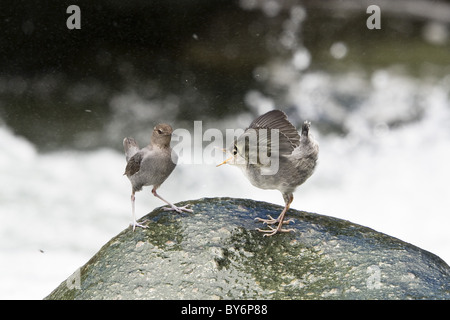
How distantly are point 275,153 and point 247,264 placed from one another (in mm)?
772

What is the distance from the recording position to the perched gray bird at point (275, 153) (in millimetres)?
3645

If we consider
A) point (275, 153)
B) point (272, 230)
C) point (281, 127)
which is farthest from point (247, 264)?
point (281, 127)

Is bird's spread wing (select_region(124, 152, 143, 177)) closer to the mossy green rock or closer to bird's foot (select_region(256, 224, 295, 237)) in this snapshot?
the mossy green rock

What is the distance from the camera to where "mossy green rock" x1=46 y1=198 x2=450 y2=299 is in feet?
10.9

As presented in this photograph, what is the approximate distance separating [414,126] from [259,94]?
2463mm

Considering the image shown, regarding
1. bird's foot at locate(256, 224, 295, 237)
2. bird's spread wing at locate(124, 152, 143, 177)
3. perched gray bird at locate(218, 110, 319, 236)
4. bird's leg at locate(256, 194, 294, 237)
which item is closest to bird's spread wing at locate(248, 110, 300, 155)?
perched gray bird at locate(218, 110, 319, 236)

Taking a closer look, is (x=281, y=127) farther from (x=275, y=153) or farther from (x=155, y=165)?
(x=155, y=165)

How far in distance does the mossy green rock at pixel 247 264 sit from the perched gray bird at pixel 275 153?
281 mm

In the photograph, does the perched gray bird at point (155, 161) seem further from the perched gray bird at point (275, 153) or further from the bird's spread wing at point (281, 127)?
the bird's spread wing at point (281, 127)

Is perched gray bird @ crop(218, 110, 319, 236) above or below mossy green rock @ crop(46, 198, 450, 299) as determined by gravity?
above

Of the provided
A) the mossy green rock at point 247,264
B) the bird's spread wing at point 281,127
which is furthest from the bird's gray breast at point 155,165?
the bird's spread wing at point 281,127

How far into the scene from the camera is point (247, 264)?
352cm

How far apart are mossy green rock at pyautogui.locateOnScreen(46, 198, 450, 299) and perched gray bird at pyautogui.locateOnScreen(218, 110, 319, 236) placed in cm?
28
